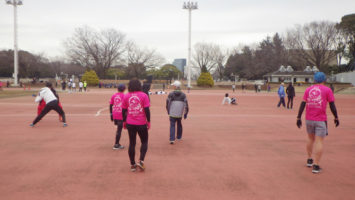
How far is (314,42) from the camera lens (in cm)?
5866

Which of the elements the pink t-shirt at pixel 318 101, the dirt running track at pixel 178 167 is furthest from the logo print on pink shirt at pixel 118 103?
the pink t-shirt at pixel 318 101

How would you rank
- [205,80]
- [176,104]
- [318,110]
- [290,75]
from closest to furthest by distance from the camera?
1. [318,110]
2. [176,104]
3. [205,80]
4. [290,75]

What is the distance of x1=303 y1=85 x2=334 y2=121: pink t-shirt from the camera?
4.68 metres

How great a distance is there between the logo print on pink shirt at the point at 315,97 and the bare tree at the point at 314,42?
203 feet

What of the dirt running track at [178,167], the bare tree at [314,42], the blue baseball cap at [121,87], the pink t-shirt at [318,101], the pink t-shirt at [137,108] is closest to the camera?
the dirt running track at [178,167]

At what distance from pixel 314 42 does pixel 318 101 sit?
62.7 metres

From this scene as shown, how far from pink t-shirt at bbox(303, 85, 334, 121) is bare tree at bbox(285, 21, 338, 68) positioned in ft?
203

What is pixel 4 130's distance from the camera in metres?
8.67

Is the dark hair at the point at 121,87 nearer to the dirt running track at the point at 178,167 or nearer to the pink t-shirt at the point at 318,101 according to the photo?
the dirt running track at the point at 178,167

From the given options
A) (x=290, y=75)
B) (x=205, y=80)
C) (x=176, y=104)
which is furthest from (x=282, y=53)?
(x=176, y=104)

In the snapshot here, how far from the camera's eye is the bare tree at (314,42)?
186 feet

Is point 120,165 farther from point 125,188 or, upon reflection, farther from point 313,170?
point 313,170

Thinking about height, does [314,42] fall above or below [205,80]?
above

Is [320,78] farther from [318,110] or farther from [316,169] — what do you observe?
[316,169]
